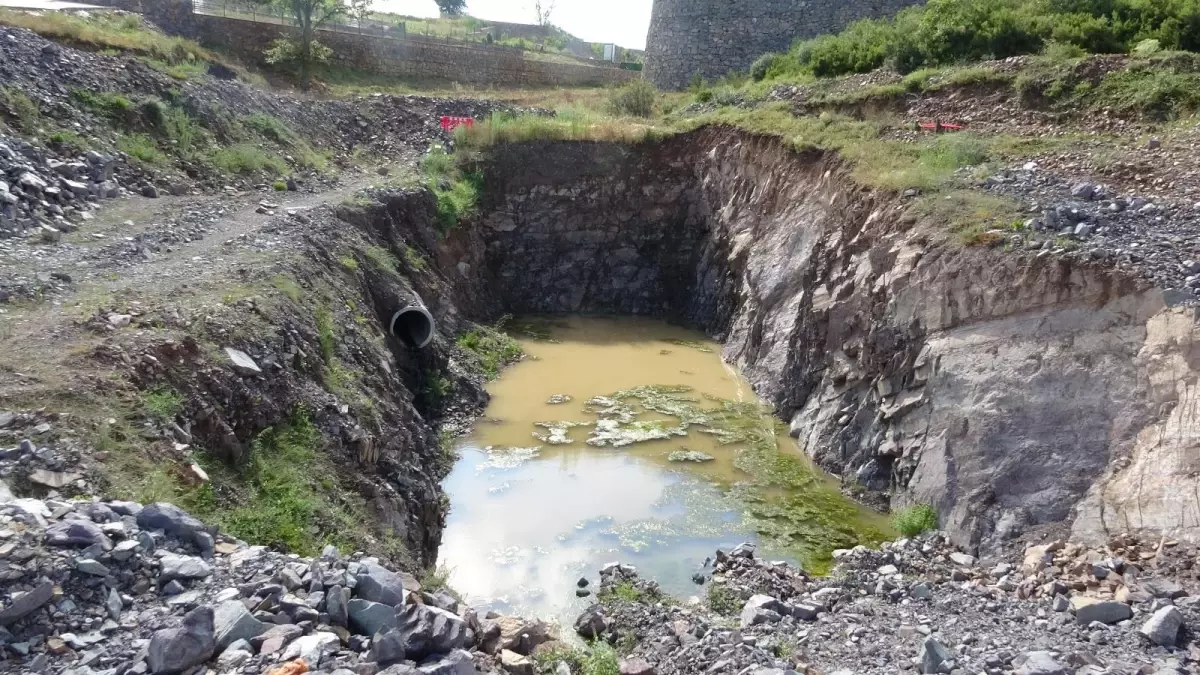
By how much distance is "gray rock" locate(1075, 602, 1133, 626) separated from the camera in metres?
7.16

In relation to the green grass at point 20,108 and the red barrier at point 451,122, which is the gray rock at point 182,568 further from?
the red barrier at point 451,122

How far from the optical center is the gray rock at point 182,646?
4.48 m

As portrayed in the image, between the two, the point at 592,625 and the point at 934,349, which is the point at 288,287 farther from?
the point at 934,349

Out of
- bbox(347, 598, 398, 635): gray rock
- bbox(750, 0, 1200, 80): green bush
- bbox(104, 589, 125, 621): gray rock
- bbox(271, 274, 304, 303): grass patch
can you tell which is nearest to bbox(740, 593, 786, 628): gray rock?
bbox(347, 598, 398, 635): gray rock

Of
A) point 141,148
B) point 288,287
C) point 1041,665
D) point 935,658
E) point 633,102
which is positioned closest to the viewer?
point 1041,665

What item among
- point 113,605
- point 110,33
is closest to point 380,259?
point 113,605

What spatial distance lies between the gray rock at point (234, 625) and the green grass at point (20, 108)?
407 inches

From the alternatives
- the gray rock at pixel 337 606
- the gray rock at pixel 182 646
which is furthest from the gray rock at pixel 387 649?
the gray rock at pixel 182 646

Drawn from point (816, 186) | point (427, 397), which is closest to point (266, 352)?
point (427, 397)

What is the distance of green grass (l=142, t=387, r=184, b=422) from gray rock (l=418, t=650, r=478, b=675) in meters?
3.46

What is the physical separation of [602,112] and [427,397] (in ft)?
50.4

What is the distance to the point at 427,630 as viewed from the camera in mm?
5145

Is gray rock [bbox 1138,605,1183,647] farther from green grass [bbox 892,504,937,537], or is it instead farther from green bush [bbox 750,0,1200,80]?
green bush [bbox 750,0,1200,80]

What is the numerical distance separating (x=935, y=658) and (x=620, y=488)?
5934mm
